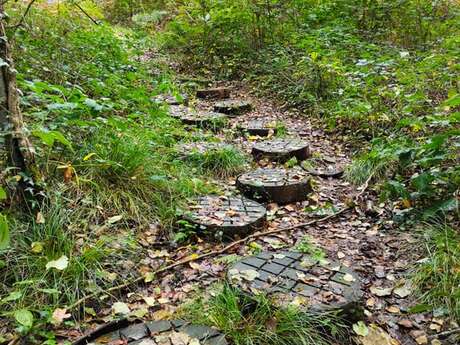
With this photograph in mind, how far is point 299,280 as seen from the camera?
2115 millimetres

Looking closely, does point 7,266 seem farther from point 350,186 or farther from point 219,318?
point 350,186

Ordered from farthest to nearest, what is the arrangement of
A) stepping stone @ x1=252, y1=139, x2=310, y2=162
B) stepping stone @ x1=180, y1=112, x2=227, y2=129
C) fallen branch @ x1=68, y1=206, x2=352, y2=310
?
stepping stone @ x1=180, y1=112, x2=227, y2=129 → stepping stone @ x1=252, y1=139, x2=310, y2=162 → fallen branch @ x1=68, y1=206, x2=352, y2=310

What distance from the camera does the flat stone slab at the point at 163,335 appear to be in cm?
170

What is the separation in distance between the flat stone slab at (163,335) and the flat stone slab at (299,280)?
0.34m

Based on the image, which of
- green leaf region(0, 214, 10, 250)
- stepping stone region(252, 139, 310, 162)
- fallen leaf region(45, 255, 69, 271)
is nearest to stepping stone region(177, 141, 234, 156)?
stepping stone region(252, 139, 310, 162)

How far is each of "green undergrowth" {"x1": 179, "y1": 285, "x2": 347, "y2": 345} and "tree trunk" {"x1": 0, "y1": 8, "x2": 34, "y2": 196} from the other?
122 centimetres

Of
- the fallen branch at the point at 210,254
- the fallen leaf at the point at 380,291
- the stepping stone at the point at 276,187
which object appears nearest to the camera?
the fallen branch at the point at 210,254

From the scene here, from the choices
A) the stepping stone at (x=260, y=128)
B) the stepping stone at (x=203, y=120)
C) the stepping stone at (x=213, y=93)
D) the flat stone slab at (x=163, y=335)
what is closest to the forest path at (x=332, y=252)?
the flat stone slab at (x=163, y=335)

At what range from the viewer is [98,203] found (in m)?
2.58

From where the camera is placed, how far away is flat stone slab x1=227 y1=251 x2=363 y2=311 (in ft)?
6.42

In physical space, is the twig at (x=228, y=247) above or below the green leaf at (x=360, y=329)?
above

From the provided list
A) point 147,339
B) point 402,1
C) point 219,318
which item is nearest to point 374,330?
point 219,318

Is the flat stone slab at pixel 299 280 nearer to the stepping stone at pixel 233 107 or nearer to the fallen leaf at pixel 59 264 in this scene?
the fallen leaf at pixel 59 264

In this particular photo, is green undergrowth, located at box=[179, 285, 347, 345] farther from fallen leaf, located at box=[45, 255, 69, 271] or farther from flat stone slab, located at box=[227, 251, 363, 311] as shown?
fallen leaf, located at box=[45, 255, 69, 271]
